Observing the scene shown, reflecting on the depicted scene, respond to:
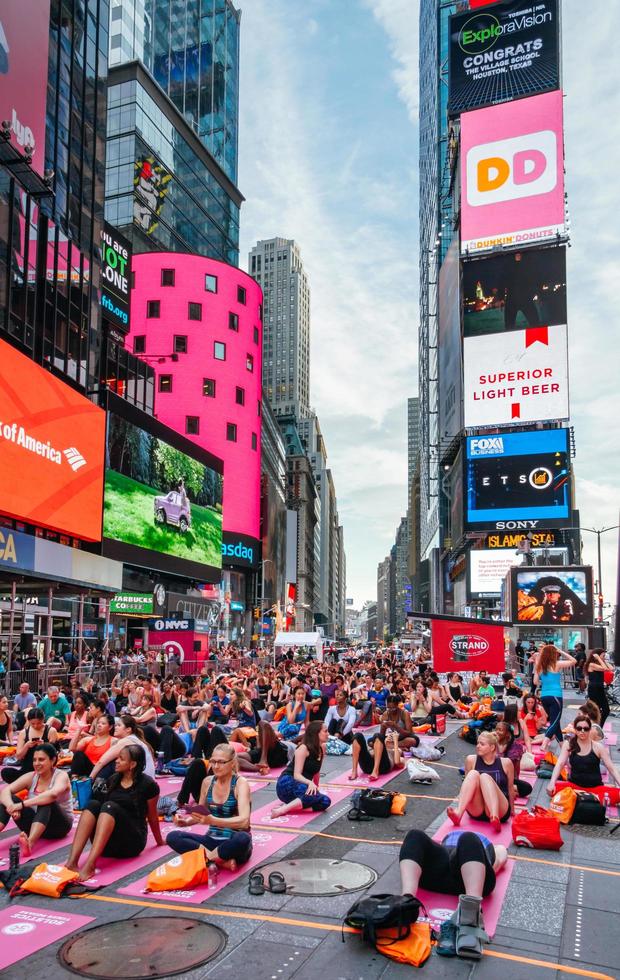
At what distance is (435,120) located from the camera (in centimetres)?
13312

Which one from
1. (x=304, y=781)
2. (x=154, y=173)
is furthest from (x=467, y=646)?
(x=154, y=173)

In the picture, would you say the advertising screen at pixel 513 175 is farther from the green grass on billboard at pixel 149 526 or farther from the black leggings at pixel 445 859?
the black leggings at pixel 445 859

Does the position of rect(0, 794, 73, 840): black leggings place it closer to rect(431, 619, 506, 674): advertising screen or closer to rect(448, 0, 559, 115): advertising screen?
rect(431, 619, 506, 674): advertising screen

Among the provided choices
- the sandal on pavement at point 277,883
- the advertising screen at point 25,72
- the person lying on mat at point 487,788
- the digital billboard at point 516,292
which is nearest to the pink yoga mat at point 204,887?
the sandal on pavement at point 277,883

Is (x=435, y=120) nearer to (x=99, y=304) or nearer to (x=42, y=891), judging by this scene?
(x=99, y=304)

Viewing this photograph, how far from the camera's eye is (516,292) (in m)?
71.1

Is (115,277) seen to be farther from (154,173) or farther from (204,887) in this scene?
(204,887)

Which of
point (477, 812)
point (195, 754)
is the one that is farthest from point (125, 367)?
point (477, 812)

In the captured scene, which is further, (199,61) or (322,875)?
(199,61)

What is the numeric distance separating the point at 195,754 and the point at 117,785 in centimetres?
430

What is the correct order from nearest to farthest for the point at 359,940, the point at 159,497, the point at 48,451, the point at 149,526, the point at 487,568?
the point at 359,940 → the point at 48,451 → the point at 149,526 → the point at 159,497 → the point at 487,568

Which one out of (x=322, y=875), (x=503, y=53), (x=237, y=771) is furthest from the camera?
(x=503, y=53)

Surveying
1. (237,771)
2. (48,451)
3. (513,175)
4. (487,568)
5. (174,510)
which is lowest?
(237,771)

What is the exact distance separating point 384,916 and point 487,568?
63.1 meters
